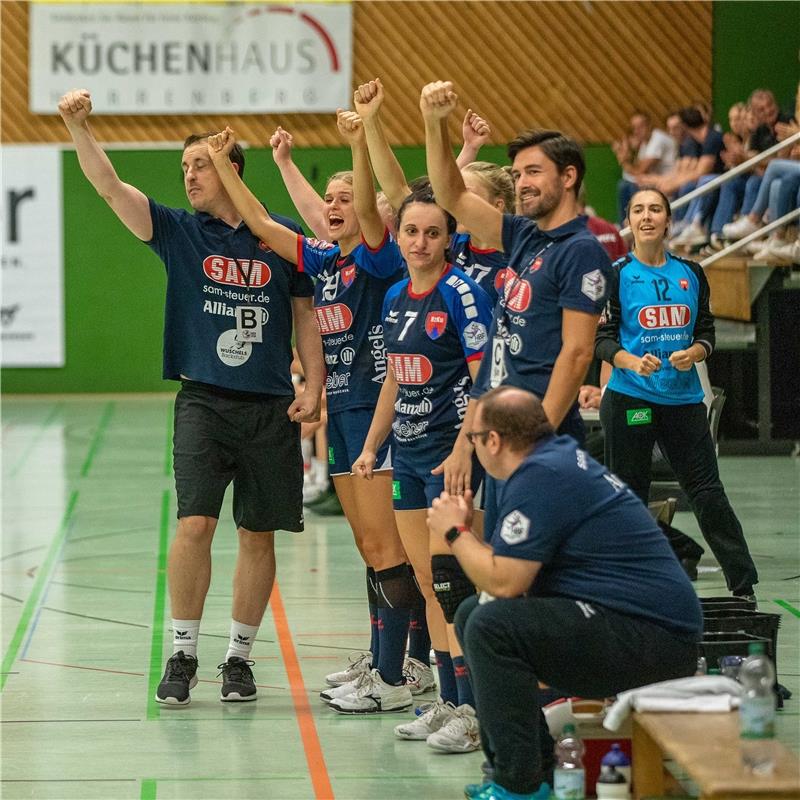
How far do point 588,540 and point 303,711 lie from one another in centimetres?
175

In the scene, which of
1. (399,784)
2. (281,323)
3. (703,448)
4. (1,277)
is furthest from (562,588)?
(1,277)

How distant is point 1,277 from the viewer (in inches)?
698

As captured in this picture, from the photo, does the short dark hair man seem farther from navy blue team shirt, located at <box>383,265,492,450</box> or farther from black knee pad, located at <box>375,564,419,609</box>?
black knee pad, located at <box>375,564,419,609</box>

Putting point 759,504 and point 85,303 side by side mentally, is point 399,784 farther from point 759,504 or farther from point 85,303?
point 85,303

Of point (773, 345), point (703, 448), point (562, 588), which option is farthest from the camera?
point (773, 345)

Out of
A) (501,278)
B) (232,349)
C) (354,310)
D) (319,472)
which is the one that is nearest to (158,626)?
(232,349)

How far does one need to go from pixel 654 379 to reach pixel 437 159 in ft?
6.90

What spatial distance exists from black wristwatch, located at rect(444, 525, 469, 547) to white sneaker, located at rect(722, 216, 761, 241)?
10187 mm

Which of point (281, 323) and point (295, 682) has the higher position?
point (281, 323)

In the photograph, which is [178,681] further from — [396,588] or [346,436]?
[346,436]

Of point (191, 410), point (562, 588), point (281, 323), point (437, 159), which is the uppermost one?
point (437, 159)

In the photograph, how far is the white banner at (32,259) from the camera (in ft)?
58.5

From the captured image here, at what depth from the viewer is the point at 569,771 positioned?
390 cm

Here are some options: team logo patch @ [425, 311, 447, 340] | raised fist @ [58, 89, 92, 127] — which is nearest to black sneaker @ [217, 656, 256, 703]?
team logo patch @ [425, 311, 447, 340]
